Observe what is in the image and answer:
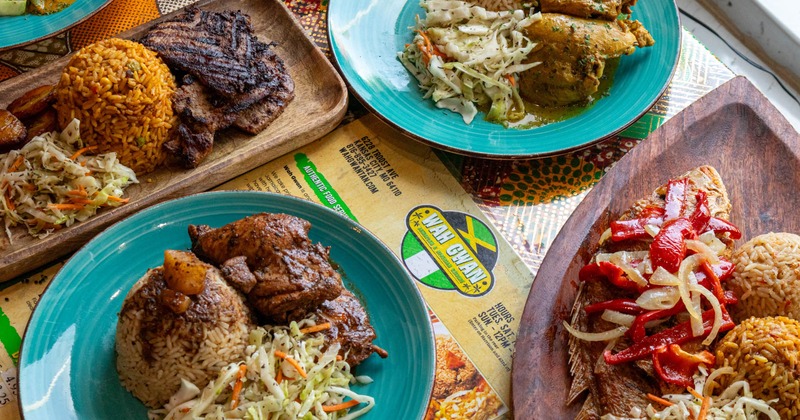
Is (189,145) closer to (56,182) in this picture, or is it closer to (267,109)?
(267,109)

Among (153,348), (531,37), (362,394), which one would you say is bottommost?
(362,394)

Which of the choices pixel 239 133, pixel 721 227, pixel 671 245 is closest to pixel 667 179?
pixel 721 227

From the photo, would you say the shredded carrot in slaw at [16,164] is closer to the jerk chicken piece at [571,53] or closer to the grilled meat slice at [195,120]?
the grilled meat slice at [195,120]

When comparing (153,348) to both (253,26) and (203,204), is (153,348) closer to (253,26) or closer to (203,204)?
(203,204)

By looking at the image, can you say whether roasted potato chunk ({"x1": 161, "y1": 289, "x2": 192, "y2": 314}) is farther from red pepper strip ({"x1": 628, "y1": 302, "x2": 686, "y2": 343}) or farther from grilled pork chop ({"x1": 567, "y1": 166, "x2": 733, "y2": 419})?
red pepper strip ({"x1": 628, "y1": 302, "x2": 686, "y2": 343})

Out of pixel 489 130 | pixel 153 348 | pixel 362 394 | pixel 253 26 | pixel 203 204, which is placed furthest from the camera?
pixel 253 26

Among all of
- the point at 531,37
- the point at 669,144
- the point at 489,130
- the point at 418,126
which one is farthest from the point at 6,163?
the point at 669,144
